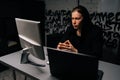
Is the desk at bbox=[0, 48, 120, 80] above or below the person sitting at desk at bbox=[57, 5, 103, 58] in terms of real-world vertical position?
below

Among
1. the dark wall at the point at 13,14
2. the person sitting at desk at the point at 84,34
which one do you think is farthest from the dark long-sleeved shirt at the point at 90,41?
the dark wall at the point at 13,14

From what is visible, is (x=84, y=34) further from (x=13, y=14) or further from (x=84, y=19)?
(x=13, y=14)

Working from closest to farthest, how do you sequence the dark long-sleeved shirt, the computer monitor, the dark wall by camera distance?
the computer monitor → the dark long-sleeved shirt → the dark wall

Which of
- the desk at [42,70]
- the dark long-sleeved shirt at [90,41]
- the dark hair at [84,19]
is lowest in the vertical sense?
the desk at [42,70]

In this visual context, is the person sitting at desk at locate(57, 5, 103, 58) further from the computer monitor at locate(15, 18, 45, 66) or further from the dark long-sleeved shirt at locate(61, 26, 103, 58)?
the computer monitor at locate(15, 18, 45, 66)

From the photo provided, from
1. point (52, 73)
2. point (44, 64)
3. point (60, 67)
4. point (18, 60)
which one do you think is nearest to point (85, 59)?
point (60, 67)

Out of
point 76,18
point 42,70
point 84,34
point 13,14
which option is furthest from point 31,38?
point 13,14

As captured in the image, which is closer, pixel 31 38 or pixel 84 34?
pixel 31 38

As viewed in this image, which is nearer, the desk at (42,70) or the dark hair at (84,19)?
the desk at (42,70)

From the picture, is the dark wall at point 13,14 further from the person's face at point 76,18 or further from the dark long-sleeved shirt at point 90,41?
the person's face at point 76,18

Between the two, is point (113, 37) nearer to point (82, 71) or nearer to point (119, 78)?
point (119, 78)

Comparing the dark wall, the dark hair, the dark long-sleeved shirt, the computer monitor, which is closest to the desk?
the computer monitor

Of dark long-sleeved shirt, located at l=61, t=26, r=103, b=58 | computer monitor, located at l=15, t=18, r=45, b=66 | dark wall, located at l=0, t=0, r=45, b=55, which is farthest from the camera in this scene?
dark wall, located at l=0, t=0, r=45, b=55

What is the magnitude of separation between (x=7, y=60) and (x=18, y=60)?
0.13 meters
